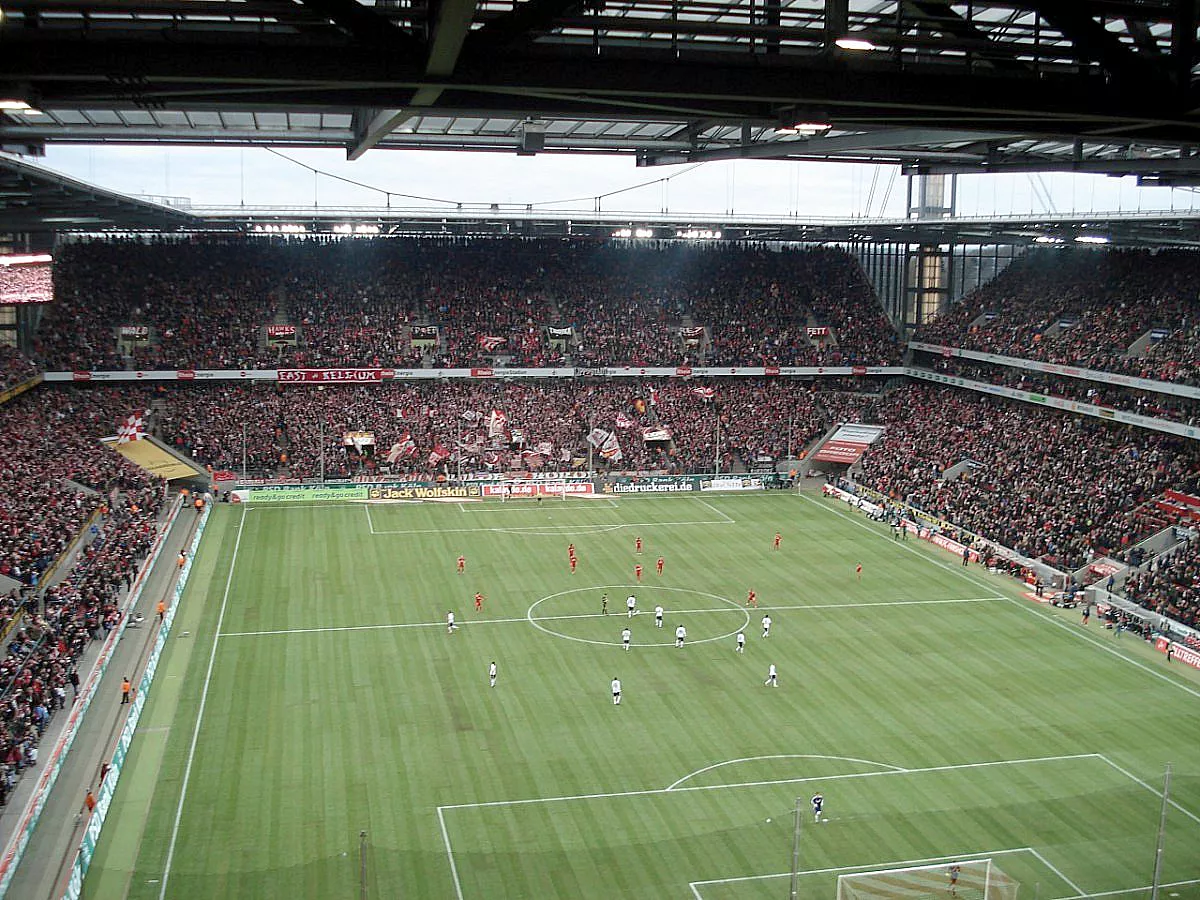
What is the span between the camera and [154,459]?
5953 centimetres

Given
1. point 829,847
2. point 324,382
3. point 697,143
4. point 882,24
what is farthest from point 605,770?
point 324,382

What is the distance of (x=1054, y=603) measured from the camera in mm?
44562

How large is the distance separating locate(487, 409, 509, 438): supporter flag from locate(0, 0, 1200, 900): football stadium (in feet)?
0.77

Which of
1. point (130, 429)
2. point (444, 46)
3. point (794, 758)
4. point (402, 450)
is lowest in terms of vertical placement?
point (794, 758)

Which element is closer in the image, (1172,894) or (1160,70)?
(1160,70)

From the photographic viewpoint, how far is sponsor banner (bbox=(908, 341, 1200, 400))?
174 feet

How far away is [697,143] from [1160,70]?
751 centimetres

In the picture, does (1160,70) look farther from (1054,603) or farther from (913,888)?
(1054,603)

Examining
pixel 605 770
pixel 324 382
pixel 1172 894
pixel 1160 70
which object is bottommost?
pixel 605 770

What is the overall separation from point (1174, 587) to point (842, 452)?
28202mm

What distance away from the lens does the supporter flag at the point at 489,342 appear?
72500 millimetres

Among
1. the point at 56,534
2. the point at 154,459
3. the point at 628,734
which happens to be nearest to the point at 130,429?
the point at 154,459

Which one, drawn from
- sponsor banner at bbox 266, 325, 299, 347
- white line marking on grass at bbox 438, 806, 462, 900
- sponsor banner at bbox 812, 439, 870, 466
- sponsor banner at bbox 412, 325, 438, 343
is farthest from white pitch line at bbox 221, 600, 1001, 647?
sponsor banner at bbox 412, 325, 438, 343

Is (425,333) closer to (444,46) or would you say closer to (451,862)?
(451,862)
